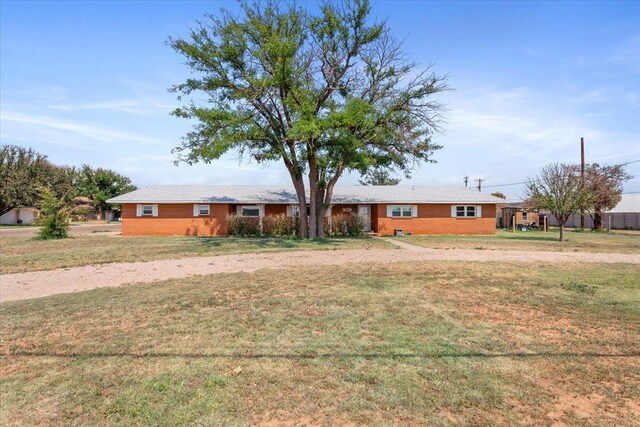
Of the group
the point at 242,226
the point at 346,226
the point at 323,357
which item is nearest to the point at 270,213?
the point at 242,226

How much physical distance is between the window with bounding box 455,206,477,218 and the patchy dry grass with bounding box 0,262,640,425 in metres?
20.3

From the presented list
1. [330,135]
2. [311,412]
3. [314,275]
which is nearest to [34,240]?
[330,135]

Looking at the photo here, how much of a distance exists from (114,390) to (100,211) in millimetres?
63495

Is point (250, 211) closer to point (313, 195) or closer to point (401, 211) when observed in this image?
point (313, 195)

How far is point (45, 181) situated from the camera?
49781mm

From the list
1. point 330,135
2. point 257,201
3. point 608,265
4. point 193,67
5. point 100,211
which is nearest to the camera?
point 608,265

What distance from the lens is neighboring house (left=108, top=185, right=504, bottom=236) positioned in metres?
27.2

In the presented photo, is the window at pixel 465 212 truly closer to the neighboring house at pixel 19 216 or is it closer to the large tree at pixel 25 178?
the large tree at pixel 25 178

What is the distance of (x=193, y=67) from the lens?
20.9 metres

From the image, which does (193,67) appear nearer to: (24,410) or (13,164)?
(24,410)

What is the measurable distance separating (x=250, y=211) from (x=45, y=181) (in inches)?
1516

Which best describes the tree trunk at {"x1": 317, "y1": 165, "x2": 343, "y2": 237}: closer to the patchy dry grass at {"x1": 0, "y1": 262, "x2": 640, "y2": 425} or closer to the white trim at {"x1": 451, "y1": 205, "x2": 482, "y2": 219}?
the white trim at {"x1": 451, "y1": 205, "x2": 482, "y2": 219}

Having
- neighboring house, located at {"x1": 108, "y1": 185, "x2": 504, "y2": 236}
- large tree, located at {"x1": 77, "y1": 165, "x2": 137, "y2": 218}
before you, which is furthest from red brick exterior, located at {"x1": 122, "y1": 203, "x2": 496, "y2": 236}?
large tree, located at {"x1": 77, "y1": 165, "x2": 137, "y2": 218}

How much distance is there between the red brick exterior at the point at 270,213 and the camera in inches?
1072
